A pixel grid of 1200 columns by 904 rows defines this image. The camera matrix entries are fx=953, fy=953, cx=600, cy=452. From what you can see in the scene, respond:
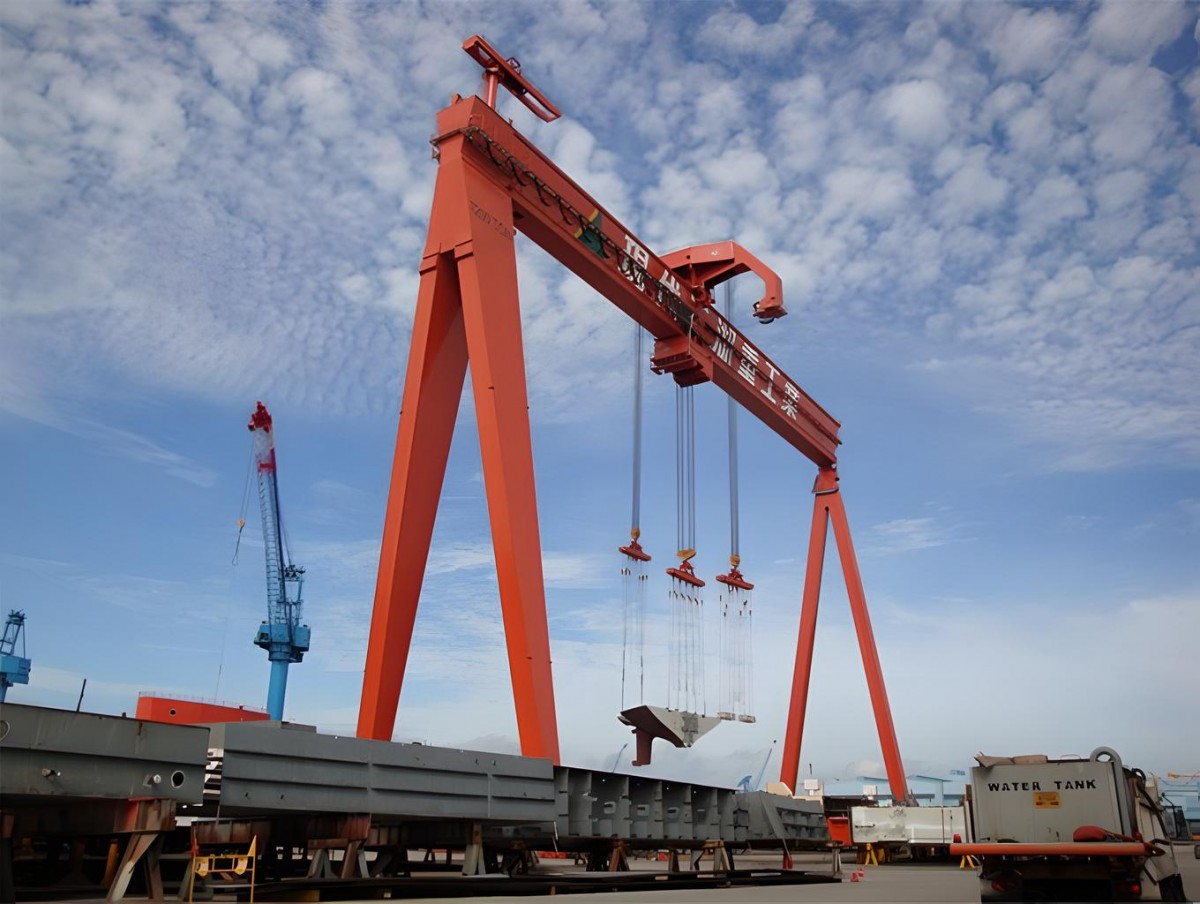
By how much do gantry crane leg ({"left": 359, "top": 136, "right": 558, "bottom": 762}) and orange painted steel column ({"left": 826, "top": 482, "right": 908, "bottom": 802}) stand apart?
15.4 m

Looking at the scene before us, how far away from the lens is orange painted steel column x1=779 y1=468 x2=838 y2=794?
2486cm

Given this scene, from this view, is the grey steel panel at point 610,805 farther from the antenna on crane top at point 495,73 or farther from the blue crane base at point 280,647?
the blue crane base at point 280,647

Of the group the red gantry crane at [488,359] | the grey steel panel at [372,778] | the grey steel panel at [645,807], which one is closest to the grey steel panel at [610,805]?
the grey steel panel at [645,807]

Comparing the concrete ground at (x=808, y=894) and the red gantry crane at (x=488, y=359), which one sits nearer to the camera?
the concrete ground at (x=808, y=894)

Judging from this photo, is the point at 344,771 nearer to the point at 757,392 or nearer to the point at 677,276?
the point at 677,276

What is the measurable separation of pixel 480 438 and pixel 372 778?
4.88 meters

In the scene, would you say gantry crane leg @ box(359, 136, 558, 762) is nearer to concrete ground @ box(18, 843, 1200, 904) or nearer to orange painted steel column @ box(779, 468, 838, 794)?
concrete ground @ box(18, 843, 1200, 904)

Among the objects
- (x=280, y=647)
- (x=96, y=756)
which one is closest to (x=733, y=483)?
(x=96, y=756)

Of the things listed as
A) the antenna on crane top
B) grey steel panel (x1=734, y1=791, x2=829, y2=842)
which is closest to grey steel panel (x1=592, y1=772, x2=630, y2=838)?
grey steel panel (x1=734, y1=791, x2=829, y2=842)

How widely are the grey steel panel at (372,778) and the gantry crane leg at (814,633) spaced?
16.4m

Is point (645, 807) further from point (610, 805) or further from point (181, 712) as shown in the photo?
point (181, 712)

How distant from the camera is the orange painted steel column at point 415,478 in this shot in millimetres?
11438

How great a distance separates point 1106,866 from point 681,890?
4.43 meters

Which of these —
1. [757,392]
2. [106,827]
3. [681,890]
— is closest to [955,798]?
[757,392]
